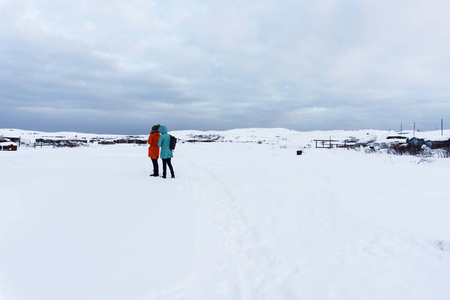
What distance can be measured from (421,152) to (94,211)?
65.9 ft

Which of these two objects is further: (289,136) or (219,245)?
(289,136)

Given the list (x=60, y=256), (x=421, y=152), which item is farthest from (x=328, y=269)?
(x=421, y=152)

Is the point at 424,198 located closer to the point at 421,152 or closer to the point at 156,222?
the point at 156,222

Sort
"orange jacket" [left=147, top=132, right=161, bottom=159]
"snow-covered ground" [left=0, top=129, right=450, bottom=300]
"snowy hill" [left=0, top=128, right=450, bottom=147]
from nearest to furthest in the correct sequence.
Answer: "snow-covered ground" [left=0, top=129, right=450, bottom=300]
"orange jacket" [left=147, top=132, right=161, bottom=159]
"snowy hill" [left=0, top=128, right=450, bottom=147]

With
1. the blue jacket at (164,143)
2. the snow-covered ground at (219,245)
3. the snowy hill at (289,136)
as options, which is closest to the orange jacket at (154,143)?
the blue jacket at (164,143)

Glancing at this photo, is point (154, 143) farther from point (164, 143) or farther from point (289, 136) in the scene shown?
point (289, 136)

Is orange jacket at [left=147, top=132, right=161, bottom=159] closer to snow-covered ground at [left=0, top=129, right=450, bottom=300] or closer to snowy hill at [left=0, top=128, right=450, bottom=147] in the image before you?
snow-covered ground at [left=0, top=129, right=450, bottom=300]

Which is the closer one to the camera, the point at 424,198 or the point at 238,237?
the point at 238,237

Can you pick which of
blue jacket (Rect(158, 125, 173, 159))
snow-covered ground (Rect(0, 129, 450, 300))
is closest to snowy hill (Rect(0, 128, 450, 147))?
blue jacket (Rect(158, 125, 173, 159))

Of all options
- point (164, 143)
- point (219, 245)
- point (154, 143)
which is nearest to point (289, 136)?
point (154, 143)

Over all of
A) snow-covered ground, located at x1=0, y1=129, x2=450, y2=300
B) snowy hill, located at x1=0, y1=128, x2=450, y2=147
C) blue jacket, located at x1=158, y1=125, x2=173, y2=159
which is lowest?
snow-covered ground, located at x1=0, y1=129, x2=450, y2=300

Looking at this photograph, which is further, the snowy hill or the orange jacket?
the snowy hill

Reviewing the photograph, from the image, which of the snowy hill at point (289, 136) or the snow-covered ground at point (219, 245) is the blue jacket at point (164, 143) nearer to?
the snow-covered ground at point (219, 245)

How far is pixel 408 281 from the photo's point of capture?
8.92 ft
